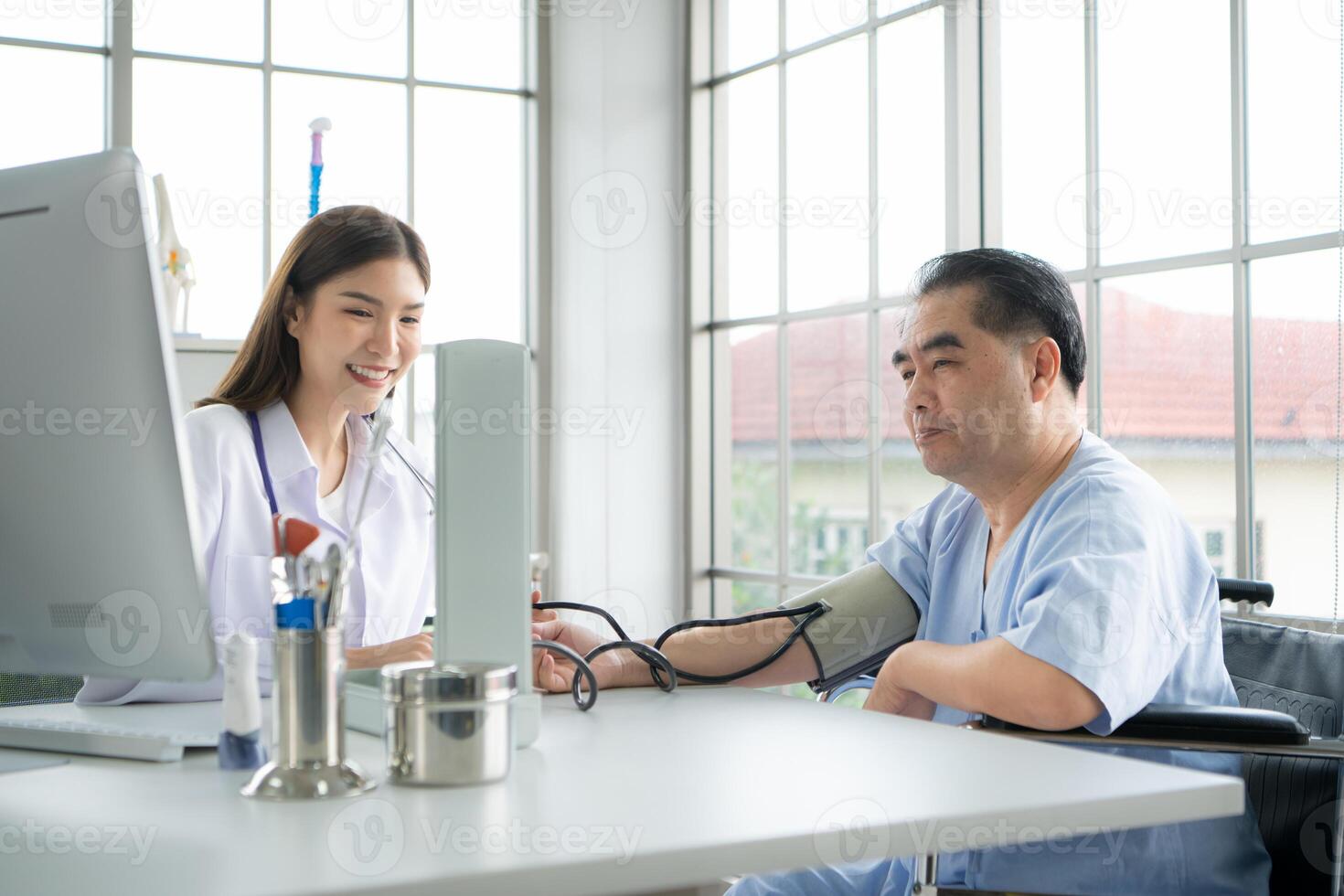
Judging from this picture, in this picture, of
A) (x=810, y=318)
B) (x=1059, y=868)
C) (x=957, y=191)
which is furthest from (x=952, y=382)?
(x=810, y=318)

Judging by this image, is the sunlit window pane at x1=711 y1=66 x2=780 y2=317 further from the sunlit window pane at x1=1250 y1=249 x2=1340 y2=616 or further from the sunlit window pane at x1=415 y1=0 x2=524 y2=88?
the sunlit window pane at x1=1250 y1=249 x2=1340 y2=616

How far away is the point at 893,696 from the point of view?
149 cm

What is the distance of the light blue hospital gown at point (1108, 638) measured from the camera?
1358mm

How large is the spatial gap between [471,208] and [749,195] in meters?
0.89

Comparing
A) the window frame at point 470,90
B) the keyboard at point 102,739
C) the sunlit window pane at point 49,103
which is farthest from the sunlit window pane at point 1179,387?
the sunlit window pane at point 49,103

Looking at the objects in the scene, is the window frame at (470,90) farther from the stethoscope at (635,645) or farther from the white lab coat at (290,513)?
the stethoscope at (635,645)

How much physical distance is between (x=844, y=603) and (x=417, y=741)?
3.00 feet

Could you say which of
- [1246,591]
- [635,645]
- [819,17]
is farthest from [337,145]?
[1246,591]

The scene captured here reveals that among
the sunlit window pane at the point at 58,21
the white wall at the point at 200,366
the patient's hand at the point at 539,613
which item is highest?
the sunlit window pane at the point at 58,21

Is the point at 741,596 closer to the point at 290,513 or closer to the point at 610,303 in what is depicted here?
the point at 610,303

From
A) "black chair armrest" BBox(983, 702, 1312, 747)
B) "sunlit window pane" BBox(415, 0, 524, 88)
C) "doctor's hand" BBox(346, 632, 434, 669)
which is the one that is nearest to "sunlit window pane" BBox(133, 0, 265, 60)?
"sunlit window pane" BBox(415, 0, 524, 88)

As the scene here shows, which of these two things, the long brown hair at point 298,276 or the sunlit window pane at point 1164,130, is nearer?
the long brown hair at point 298,276

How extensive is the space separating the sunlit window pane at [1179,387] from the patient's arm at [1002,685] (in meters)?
1.21

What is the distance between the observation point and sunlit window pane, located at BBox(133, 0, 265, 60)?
3.59 metres
